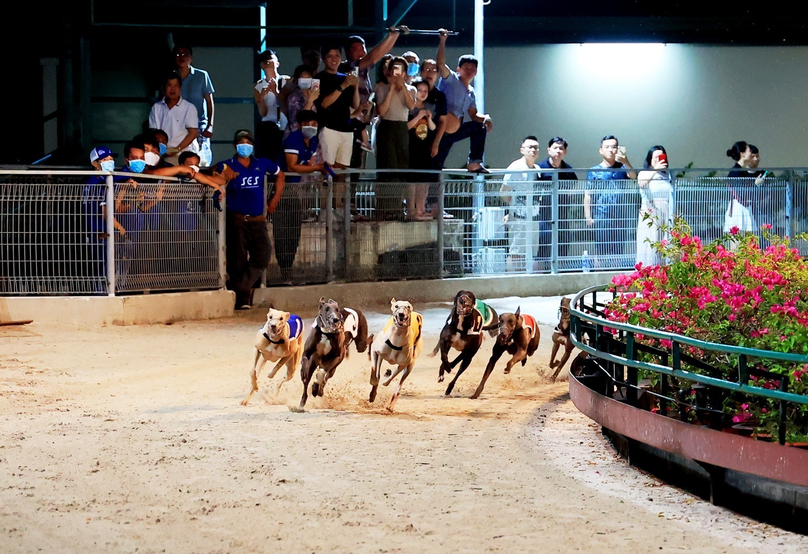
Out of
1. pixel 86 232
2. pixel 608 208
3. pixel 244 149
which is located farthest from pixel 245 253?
pixel 608 208

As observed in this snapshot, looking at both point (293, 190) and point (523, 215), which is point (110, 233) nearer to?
point (293, 190)

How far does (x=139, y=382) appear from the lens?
8562 mm

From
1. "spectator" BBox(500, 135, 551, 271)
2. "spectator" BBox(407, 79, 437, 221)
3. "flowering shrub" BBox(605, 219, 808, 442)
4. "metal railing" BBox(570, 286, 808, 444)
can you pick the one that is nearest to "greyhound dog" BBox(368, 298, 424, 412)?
"metal railing" BBox(570, 286, 808, 444)

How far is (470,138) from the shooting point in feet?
45.8

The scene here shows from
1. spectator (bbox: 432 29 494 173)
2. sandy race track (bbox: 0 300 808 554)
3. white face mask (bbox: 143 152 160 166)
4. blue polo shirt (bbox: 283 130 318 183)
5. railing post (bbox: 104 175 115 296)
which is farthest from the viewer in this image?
spectator (bbox: 432 29 494 173)

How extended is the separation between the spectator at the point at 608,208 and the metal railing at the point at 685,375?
7.27m

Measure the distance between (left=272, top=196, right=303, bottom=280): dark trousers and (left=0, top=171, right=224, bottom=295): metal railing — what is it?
4.16ft

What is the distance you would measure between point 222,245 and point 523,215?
13.3 ft

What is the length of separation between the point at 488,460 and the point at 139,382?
3.40m

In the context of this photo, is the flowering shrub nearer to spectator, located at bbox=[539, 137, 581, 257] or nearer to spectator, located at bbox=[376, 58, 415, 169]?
spectator, located at bbox=[376, 58, 415, 169]

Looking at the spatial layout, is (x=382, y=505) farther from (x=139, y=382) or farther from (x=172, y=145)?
(x=172, y=145)

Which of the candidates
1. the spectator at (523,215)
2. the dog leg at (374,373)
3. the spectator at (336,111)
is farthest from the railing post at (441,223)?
the dog leg at (374,373)

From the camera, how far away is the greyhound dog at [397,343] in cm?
764

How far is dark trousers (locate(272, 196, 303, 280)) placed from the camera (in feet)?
40.9
